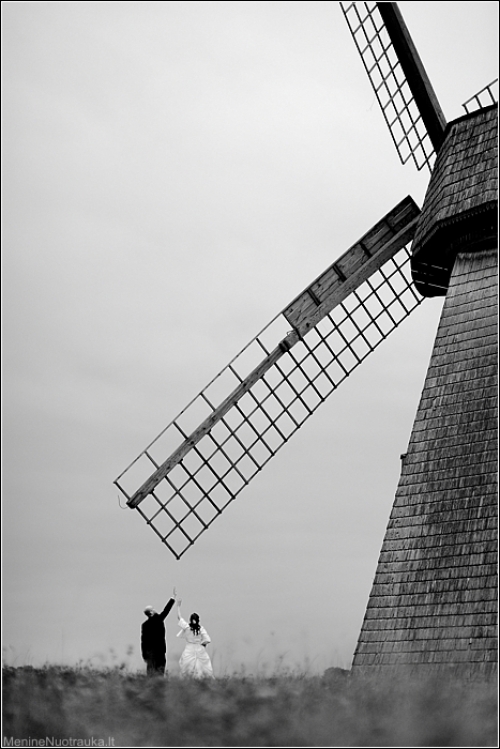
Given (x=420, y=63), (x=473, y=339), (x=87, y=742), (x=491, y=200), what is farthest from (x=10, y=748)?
(x=420, y=63)

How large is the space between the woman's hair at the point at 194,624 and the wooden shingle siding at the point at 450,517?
2146 mm

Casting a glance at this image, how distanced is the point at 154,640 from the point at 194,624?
2.22 ft

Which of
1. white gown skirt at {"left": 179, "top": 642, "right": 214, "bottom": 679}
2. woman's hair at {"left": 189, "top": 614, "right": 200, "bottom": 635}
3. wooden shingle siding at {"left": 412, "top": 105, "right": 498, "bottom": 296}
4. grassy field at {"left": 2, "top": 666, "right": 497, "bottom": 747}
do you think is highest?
wooden shingle siding at {"left": 412, "top": 105, "right": 498, "bottom": 296}

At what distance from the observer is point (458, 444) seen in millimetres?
12648

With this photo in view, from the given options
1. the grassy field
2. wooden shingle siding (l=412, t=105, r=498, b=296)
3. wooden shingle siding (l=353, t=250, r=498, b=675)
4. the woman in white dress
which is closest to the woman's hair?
the woman in white dress

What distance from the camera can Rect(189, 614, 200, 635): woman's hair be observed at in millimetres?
13773

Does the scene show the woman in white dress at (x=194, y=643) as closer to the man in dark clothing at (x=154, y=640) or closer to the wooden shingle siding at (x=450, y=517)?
the man in dark clothing at (x=154, y=640)

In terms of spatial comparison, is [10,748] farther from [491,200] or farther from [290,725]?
[491,200]

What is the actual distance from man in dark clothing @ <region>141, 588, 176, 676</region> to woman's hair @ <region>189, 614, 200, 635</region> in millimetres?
467

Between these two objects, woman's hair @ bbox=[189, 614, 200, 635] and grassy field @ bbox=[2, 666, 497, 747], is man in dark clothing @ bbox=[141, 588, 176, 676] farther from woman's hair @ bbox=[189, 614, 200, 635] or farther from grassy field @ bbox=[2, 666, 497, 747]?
grassy field @ bbox=[2, 666, 497, 747]

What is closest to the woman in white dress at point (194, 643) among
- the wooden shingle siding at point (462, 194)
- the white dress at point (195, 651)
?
the white dress at point (195, 651)

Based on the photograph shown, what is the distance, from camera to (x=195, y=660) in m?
13.7

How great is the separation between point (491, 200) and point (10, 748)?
7908mm

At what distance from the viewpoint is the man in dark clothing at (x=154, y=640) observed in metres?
13.2
